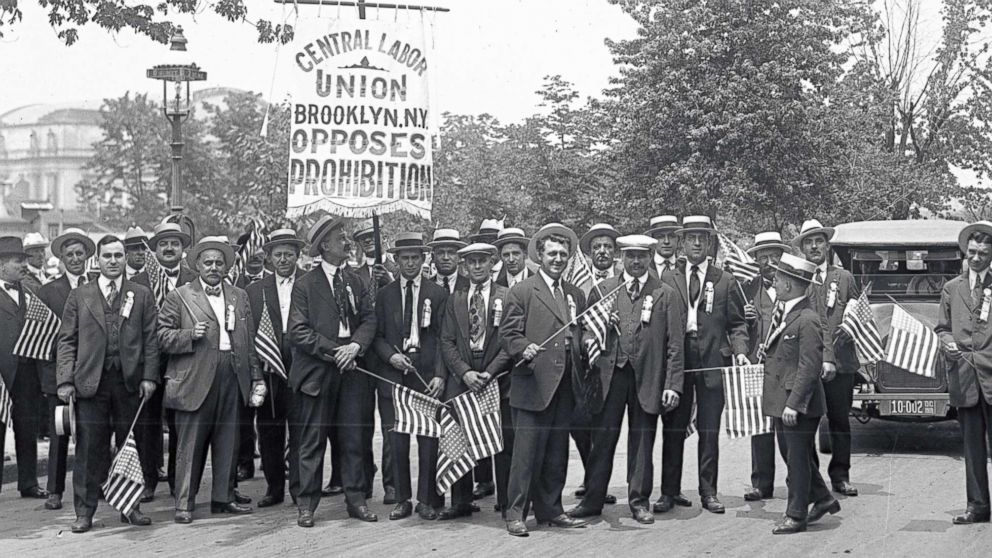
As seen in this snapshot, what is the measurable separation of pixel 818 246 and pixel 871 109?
22962mm

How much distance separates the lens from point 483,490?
10.5m

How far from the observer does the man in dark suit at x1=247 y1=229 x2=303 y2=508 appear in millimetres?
10195

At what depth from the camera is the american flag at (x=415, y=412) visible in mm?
9398

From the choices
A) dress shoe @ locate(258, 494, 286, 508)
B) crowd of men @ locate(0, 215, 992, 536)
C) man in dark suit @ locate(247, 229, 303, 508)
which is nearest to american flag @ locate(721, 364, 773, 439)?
crowd of men @ locate(0, 215, 992, 536)

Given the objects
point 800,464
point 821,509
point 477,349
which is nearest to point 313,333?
point 477,349

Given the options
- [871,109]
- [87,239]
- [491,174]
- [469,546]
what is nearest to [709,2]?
[871,109]

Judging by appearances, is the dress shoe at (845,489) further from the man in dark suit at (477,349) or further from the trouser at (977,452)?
the man in dark suit at (477,349)

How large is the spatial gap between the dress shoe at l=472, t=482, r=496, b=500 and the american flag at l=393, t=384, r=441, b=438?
117cm

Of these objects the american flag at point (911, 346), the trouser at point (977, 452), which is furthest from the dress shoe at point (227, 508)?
the trouser at point (977, 452)

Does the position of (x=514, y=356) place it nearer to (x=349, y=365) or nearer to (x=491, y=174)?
(x=349, y=365)

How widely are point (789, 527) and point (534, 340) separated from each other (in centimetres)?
217

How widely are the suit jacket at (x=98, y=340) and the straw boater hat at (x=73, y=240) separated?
1.31 meters

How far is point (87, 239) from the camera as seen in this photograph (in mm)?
10734

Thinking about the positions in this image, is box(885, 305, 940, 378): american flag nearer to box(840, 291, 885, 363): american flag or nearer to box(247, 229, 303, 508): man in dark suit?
box(840, 291, 885, 363): american flag
